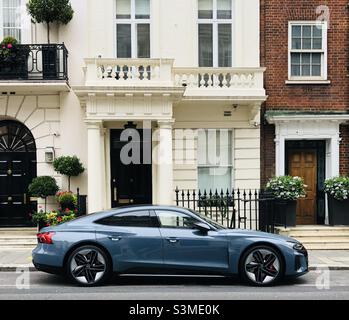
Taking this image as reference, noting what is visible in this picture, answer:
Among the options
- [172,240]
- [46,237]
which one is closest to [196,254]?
[172,240]

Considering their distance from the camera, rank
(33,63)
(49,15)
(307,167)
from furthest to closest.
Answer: (307,167) < (33,63) < (49,15)

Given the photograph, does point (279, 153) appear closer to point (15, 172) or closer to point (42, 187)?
point (42, 187)

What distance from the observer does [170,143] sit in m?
14.1

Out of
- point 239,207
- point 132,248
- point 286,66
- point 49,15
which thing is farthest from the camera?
point 286,66

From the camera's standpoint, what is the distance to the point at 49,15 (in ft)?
47.2

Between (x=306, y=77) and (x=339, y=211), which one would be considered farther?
(x=306, y=77)

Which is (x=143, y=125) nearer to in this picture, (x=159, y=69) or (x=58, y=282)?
(x=159, y=69)

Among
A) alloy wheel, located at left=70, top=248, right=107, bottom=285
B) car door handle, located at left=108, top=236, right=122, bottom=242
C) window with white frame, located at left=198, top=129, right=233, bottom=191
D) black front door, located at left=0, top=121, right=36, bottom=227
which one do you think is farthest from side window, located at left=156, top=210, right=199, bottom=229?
black front door, located at left=0, top=121, right=36, bottom=227

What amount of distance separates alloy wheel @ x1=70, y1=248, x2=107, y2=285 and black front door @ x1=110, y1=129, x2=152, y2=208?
641cm

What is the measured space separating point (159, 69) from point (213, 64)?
225 centimetres

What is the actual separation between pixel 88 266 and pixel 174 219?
1679 mm

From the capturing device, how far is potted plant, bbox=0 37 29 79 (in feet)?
46.4

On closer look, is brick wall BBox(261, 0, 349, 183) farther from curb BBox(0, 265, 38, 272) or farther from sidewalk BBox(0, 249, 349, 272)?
curb BBox(0, 265, 38, 272)

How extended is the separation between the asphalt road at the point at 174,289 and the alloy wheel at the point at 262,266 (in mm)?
204
